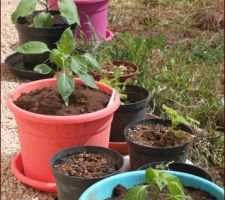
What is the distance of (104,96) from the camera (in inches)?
113

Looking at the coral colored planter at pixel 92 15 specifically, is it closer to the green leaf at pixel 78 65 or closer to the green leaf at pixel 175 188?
the green leaf at pixel 78 65

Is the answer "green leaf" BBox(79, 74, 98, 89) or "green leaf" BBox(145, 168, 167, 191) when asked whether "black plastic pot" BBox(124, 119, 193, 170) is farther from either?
"green leaf" BBox(145, 168, 167, 191)

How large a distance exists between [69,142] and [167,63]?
5.16 feet

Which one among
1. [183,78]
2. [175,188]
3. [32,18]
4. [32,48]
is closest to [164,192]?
[175,188]

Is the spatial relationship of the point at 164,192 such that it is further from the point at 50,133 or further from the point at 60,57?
the point at 60,57

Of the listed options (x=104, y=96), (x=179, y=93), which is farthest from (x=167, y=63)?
(x=104, y=96)

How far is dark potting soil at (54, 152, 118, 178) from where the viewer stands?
8.09ft

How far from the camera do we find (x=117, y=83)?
319 centimetres

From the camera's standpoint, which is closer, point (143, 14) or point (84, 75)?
point (84, 75)

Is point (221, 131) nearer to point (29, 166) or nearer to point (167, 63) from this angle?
point (167, 63)

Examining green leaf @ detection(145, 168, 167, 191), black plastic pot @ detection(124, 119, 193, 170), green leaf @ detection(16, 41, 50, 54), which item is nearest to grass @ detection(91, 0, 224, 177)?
black plastic pot @ detection(124, 119, 193, 170)

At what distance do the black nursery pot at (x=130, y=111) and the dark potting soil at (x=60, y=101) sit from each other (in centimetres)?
24

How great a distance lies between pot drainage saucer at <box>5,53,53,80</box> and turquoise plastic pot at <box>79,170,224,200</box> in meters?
1.95

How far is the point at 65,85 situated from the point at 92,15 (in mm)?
1915
